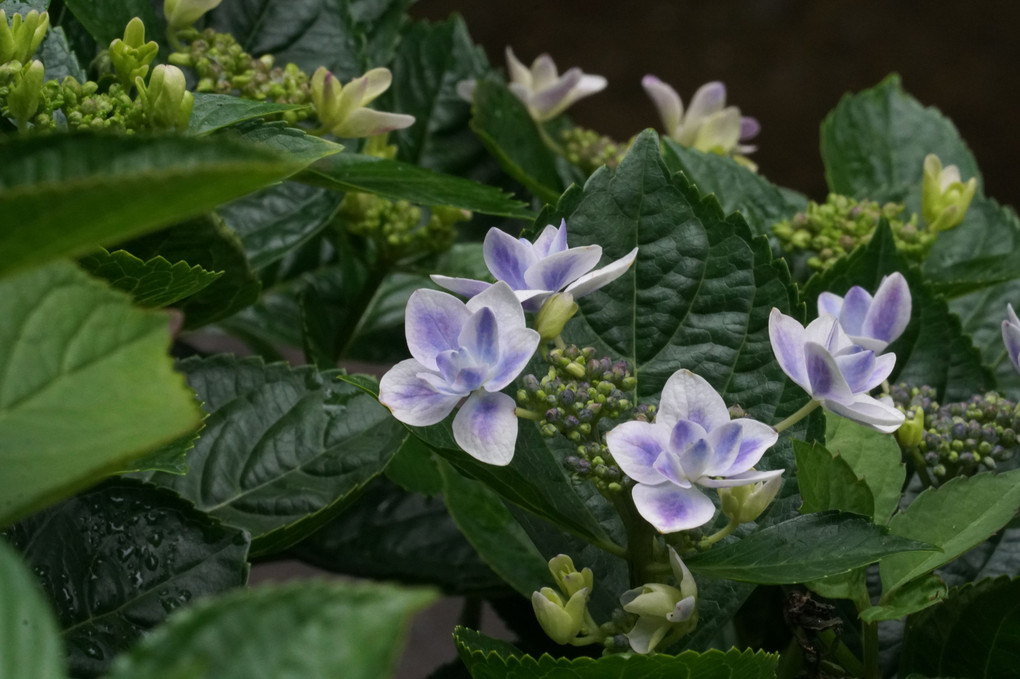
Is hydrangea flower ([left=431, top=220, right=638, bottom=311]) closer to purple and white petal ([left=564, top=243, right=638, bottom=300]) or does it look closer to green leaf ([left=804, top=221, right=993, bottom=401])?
purple and white petal ([left=564, top=243, right=638, bottom=300])

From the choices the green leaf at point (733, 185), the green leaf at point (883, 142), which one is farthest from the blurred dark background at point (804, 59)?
the green leaf at point (733, 185)

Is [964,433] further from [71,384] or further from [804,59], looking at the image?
[804,59]

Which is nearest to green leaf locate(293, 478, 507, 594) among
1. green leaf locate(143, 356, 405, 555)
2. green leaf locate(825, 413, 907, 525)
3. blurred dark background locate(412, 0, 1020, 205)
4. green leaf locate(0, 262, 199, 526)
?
green leaf locate(143, 356, 405, 555)

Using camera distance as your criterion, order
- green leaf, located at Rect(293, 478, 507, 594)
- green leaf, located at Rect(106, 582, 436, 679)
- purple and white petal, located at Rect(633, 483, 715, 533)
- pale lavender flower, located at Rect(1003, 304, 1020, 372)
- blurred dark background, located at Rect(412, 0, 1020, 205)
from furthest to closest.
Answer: blurred dark background, located at Rect(412, 0, 1020, 205)
green leaf, located at Rect(293, 478, 507, 594)
pale lavender flower, located at Rect(1003, 304, 1020, 372)
purple and white petal, located at Rect(633, 483, 715, 533)
green leaf, located at Rect(106, 582, 436, 679)

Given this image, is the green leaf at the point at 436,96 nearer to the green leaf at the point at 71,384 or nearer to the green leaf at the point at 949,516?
the green leaf at the point at 949,516

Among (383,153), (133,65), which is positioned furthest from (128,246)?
(383,153)

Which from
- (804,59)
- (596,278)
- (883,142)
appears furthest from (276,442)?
(804,59)

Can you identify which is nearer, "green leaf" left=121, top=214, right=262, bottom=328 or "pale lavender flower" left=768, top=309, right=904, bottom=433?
"pale lavender flower" left=768, top=309, right=904, bottom=433

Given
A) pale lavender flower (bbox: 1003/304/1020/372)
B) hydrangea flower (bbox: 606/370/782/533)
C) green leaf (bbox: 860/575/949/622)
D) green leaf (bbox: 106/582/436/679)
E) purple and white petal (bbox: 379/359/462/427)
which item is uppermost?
green leaf (bbox: 106/582/436/679)
